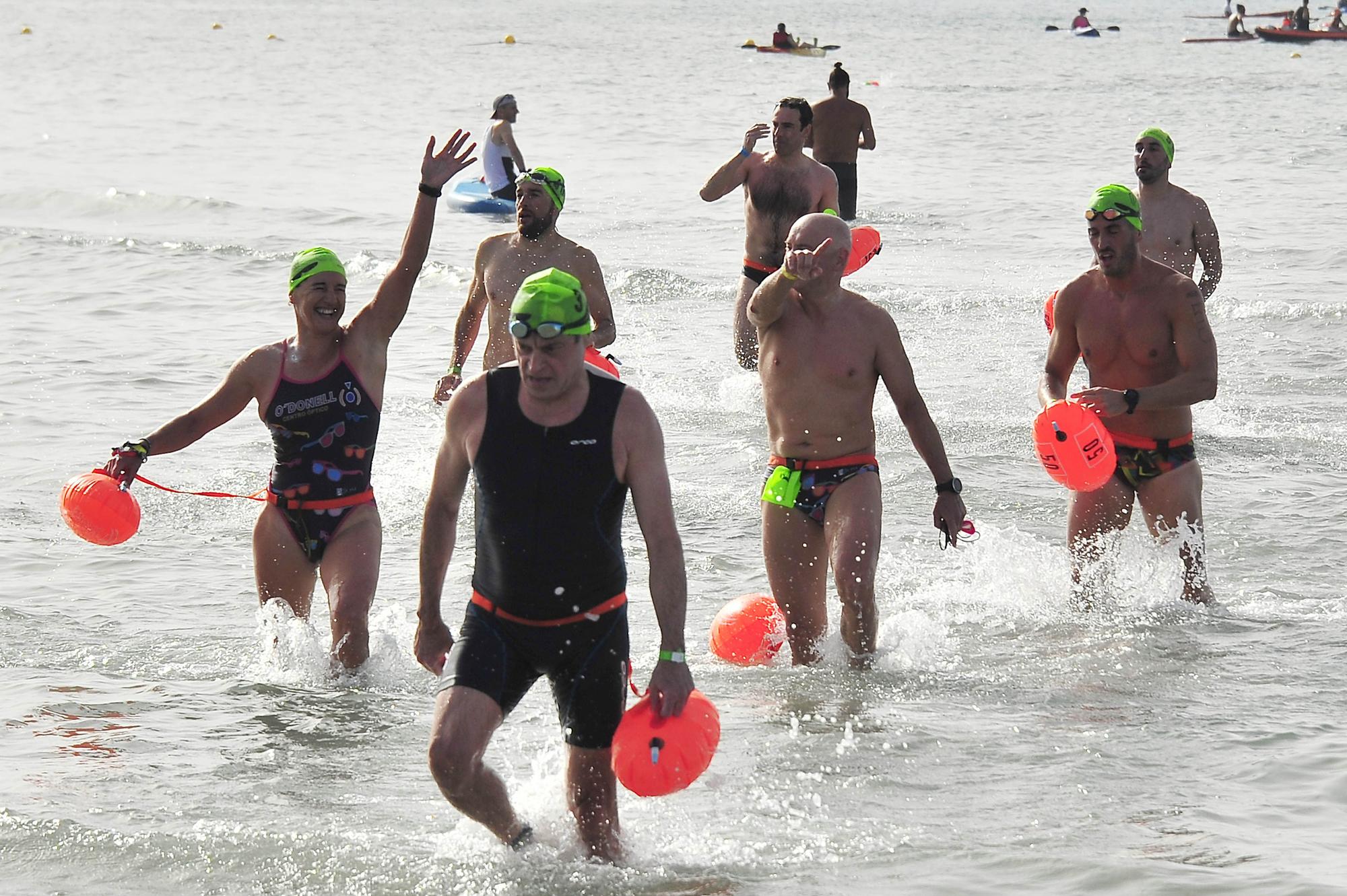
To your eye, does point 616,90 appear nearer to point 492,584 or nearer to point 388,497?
point 388,497

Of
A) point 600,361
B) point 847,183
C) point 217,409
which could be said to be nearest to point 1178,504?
point 600,361

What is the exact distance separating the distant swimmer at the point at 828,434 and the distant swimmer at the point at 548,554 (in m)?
1.76

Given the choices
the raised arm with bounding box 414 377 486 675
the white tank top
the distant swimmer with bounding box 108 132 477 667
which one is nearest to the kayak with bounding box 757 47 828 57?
the white tank top

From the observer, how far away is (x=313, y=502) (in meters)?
6.12

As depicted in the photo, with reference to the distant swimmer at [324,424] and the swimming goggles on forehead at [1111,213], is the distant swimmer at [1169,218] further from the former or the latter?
the distant swimmer at [324,424]

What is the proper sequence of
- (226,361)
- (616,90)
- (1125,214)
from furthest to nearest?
(616,90) → (226,361) → (1125,214)

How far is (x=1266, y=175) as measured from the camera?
25234 millimetres

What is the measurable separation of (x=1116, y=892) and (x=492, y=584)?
2.03m

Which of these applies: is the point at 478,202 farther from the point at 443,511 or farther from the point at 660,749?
the point at 660,749

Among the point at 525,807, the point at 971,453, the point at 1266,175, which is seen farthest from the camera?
the point at 1266,175

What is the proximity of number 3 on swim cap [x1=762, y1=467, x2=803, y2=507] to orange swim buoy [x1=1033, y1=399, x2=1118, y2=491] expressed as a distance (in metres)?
0.98

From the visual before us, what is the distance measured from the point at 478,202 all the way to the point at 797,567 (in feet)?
58.2

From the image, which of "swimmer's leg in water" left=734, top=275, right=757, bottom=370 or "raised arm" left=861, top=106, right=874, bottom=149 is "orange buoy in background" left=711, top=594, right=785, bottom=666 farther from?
"raised arm" left=861, top=106, right=874, bottom=149

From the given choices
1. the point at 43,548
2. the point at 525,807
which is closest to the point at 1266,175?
the point at 43,548
